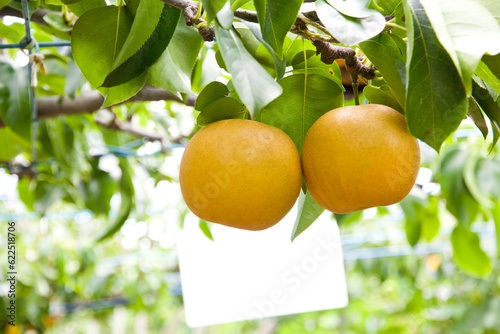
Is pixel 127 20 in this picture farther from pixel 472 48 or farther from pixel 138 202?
pixel 138 202

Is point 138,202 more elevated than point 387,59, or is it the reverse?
point 387,59

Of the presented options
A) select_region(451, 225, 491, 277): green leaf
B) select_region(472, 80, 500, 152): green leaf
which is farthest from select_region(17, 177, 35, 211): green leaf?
select_region(472, 80, 500, 152): green leaf

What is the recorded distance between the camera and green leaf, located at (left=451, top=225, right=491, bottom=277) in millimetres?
1189

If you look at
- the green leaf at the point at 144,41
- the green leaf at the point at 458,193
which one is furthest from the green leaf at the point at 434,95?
the green leaf at the point at 458,193

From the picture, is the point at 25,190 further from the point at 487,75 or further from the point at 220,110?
the point at 487,75

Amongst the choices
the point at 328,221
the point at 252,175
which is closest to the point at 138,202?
the point at 328,221

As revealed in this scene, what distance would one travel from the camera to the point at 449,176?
1171 millimetres

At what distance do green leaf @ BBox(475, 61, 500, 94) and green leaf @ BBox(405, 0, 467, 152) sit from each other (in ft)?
0.22

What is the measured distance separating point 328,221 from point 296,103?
30 centimetres

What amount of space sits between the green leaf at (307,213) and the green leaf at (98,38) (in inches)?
10.3

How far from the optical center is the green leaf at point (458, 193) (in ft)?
3.69

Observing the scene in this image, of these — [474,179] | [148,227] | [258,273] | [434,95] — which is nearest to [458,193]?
[474,179]

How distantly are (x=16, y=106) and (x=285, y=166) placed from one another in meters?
0.66

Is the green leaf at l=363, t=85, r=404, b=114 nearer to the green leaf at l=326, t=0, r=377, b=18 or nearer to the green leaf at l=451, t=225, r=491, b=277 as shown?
the green leaf at l=326, t=0, r=377, b=18
